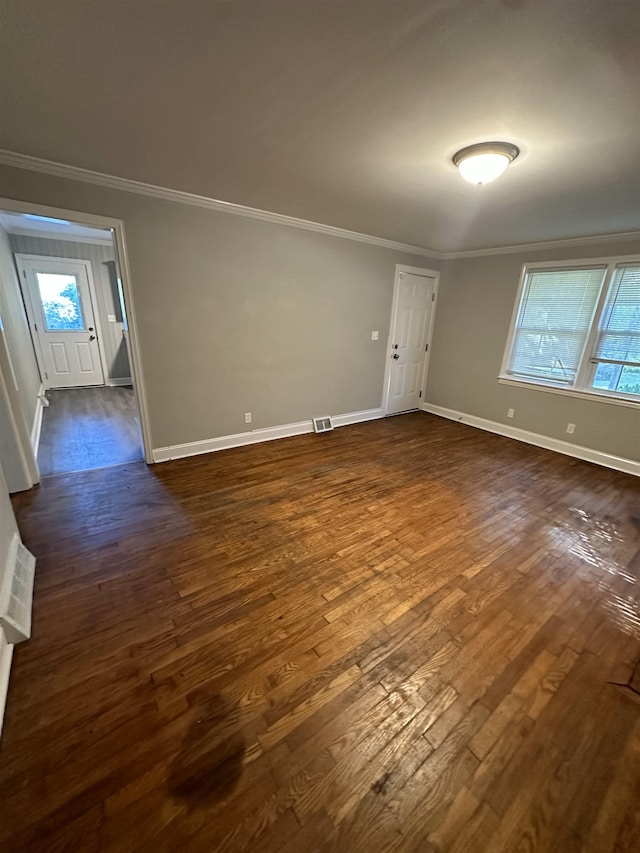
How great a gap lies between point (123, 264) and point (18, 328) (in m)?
2.65

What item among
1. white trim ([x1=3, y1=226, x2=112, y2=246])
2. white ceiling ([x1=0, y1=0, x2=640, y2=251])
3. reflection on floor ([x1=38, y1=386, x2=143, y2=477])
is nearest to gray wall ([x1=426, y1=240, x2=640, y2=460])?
white ceiling ([x1=0, y1=0, x2=640, y2=251])

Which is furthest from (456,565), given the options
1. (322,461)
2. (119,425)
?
(119,425)

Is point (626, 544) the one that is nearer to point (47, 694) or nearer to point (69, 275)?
point (47, 694)

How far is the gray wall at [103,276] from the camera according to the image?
17.8 ft

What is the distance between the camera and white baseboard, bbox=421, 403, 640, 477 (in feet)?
12.3

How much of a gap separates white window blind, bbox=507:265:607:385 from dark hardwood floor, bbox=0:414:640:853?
2.02m

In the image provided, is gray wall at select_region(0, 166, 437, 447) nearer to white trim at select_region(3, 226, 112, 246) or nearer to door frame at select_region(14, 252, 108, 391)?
white trim at select_region(3, 226, 112, 246)

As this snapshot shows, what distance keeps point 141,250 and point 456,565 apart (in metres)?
3.54

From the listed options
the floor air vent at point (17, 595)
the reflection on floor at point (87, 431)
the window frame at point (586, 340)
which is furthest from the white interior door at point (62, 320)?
the window frame at point (586, 340)

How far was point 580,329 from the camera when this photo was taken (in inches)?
155

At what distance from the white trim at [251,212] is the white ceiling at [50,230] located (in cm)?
235

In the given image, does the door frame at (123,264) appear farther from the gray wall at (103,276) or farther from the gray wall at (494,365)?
the gray wall at (494,365)

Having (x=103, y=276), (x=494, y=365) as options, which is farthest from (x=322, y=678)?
(x=103, y=276)

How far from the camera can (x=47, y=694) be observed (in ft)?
4.58
